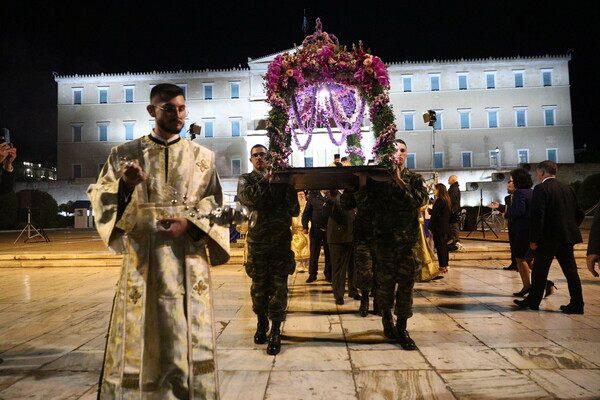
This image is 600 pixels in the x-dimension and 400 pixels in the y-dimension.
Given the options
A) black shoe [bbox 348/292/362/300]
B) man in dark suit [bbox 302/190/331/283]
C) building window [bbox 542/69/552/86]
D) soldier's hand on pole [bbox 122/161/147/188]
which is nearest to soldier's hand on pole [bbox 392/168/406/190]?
soldier's hand on pole [bbox 122/161/147/188]

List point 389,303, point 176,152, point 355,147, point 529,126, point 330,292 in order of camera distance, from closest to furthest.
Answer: point 176,152, point 389,303, point 355,147, point 330,292, point 529,126

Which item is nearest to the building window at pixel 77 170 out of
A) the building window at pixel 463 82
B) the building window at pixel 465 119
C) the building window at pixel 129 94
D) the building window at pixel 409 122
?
the building window at pixel 129 94

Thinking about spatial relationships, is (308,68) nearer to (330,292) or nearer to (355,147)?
(355,147)

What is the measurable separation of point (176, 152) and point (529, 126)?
51274 mm

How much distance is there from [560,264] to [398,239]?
8.94ft

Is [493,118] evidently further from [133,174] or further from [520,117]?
[133,174]

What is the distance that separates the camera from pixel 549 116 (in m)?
46.4

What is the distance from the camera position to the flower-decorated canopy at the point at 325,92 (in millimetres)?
4895

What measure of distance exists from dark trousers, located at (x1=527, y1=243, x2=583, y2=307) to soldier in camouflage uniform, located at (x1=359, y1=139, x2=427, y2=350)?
2219 millimetres

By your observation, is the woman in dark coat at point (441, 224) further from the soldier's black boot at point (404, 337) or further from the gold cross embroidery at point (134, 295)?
the gold cross embroidery at point (134, 295)

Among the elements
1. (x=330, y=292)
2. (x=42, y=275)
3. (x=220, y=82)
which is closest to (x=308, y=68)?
(x=330, y=292)

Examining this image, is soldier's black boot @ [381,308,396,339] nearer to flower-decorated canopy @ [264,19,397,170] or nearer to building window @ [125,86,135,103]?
flower-decorated canopy @ [264,19,397,170]

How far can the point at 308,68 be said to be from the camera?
5152 millimetres

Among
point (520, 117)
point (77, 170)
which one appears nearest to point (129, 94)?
point (77, 170)
